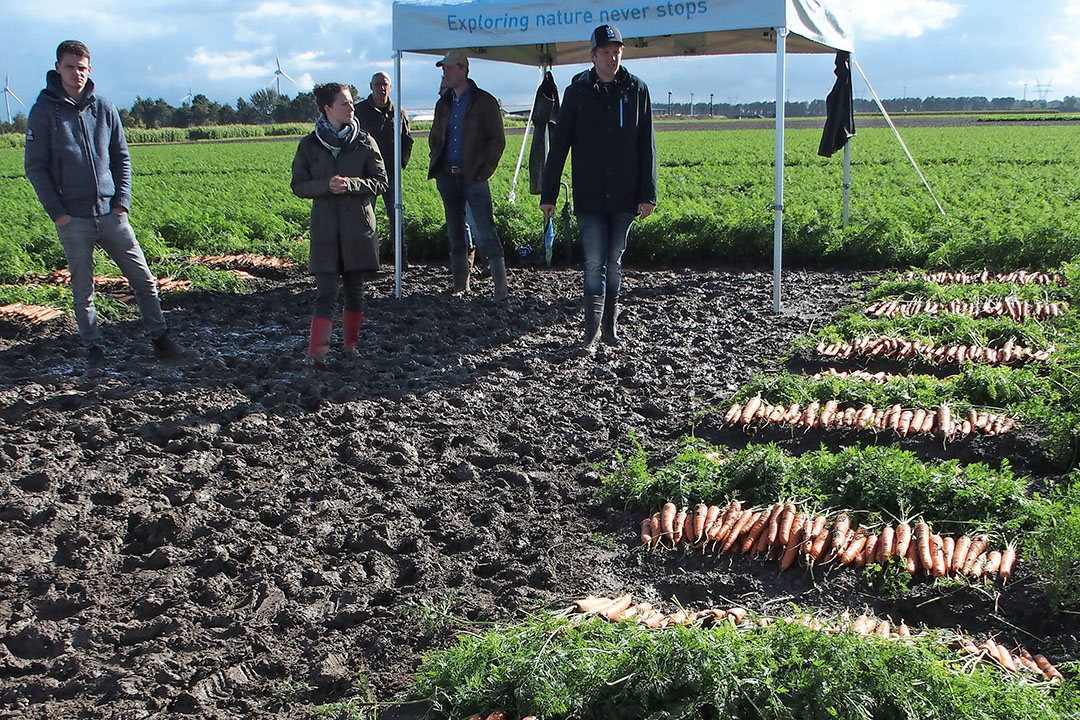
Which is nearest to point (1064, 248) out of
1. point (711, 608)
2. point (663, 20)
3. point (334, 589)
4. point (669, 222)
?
point (669, 222)

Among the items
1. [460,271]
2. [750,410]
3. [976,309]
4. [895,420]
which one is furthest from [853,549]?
[460,271]

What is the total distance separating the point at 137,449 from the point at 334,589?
1955mm

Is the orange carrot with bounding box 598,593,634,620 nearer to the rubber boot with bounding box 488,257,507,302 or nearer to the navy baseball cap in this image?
the navy baseball cap

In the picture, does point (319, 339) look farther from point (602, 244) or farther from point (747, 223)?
point (747, 223)

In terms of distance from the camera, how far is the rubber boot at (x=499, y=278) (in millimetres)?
8883

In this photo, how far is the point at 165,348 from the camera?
22.8 feet

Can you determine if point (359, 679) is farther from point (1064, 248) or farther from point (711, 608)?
point (1064, 248)

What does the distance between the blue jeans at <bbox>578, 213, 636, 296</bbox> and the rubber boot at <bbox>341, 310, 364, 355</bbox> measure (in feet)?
5.66

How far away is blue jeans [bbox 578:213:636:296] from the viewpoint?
22.7ft

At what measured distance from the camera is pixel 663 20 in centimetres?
811

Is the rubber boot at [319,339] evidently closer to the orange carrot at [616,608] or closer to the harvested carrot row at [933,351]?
the harvested carrot row at [933,351]

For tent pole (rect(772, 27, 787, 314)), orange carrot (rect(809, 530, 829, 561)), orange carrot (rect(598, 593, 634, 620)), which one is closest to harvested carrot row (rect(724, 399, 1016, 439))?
orange carrot (rect(809, 530, 829, 561))

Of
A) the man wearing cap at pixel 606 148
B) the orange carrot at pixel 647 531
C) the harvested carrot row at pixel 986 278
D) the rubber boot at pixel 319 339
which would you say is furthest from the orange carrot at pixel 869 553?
the harvested carrot row at pixel 986 278

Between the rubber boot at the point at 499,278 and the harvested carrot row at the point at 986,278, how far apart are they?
392cm
